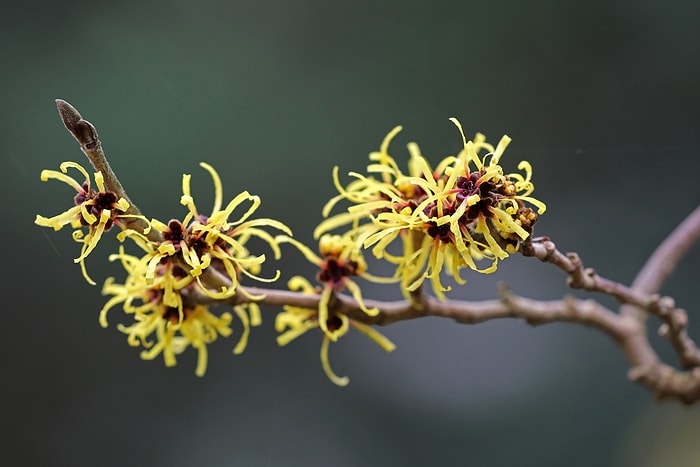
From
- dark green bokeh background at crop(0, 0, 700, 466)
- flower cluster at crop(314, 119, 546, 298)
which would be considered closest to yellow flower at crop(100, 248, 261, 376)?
flower cluster at crop(314, 119, 546, 298)

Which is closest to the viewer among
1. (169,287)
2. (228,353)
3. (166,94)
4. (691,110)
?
(169,287)

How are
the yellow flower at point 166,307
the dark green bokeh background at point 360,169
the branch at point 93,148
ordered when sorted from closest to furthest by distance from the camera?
the branch at point 93,148 < the yellow flower at point 166,307 < the dark green bokeh background at point 360,169

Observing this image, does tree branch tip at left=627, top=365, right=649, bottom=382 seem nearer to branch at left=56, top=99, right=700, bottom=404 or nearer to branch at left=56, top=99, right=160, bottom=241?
branch at left=56, top=99, right=700, bottom=404

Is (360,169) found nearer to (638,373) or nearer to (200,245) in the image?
(638,373)

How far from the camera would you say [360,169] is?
186 cm

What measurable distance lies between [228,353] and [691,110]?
1.25 metres

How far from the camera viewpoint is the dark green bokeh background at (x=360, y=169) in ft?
5.76

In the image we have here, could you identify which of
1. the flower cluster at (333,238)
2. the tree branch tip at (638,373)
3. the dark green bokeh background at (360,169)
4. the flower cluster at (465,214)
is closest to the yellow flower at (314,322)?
the flower cluster at (333,238)

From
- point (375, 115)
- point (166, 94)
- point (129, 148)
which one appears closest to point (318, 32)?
point (375, 115)

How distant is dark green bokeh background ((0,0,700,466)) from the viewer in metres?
1.75

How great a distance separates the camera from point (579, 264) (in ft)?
2.12

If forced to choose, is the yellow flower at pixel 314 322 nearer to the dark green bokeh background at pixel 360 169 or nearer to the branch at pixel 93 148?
the branch at pixel 93 148

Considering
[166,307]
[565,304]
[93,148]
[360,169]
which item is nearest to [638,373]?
[565,304]

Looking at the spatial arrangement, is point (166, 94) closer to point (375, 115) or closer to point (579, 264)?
point (375, 115)
